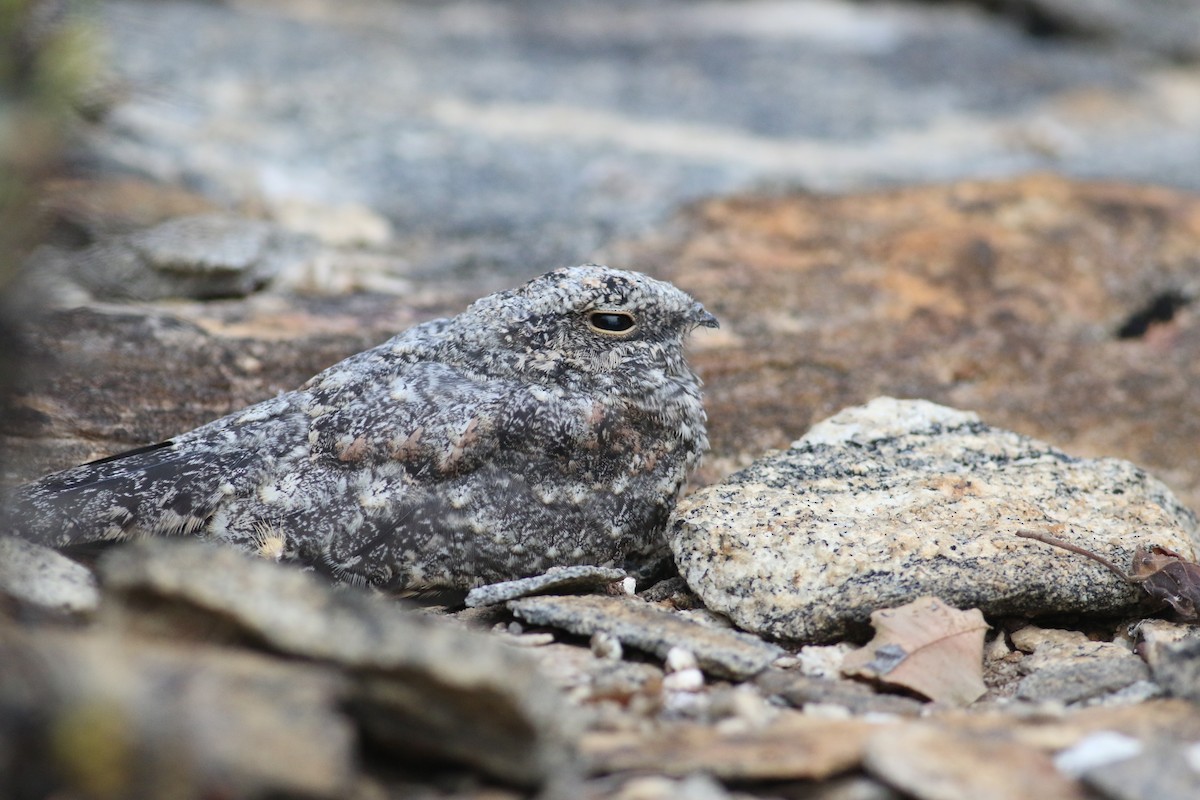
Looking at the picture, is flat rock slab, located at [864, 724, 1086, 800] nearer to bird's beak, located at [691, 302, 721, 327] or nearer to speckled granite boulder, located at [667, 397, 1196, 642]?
speckled granite boulder, located at [667, 397, 1196, 642]

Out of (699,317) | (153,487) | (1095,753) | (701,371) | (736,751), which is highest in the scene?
(699,317)

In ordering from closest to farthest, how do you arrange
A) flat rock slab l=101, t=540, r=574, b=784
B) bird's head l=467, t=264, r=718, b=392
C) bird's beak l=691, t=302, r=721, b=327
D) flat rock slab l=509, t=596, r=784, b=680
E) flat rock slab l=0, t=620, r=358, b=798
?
flat rock slab l=0, t=620, r=358, b=798, flat rock slab l=101, t=540, r=574, b=784, flat rock slab l=509, t=596, r=784, b=680, bird's head l=467, t=264, r=718, b=392, bird's beak l=691, t=302, r=721, b=327

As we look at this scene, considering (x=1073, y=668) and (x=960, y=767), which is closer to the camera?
(x=960, y=767)

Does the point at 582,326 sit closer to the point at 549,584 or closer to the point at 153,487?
the point at 549,584

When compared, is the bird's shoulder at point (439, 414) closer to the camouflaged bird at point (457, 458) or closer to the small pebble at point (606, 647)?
the camouflaged bird at point (457, 458)

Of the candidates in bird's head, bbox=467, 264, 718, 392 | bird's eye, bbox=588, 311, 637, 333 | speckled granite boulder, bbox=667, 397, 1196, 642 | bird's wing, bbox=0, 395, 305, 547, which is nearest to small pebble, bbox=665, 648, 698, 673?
speckled granite boulder, bbox=667, 397, 1196, 642

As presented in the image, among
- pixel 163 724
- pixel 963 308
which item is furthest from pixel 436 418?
pixel 963 308
